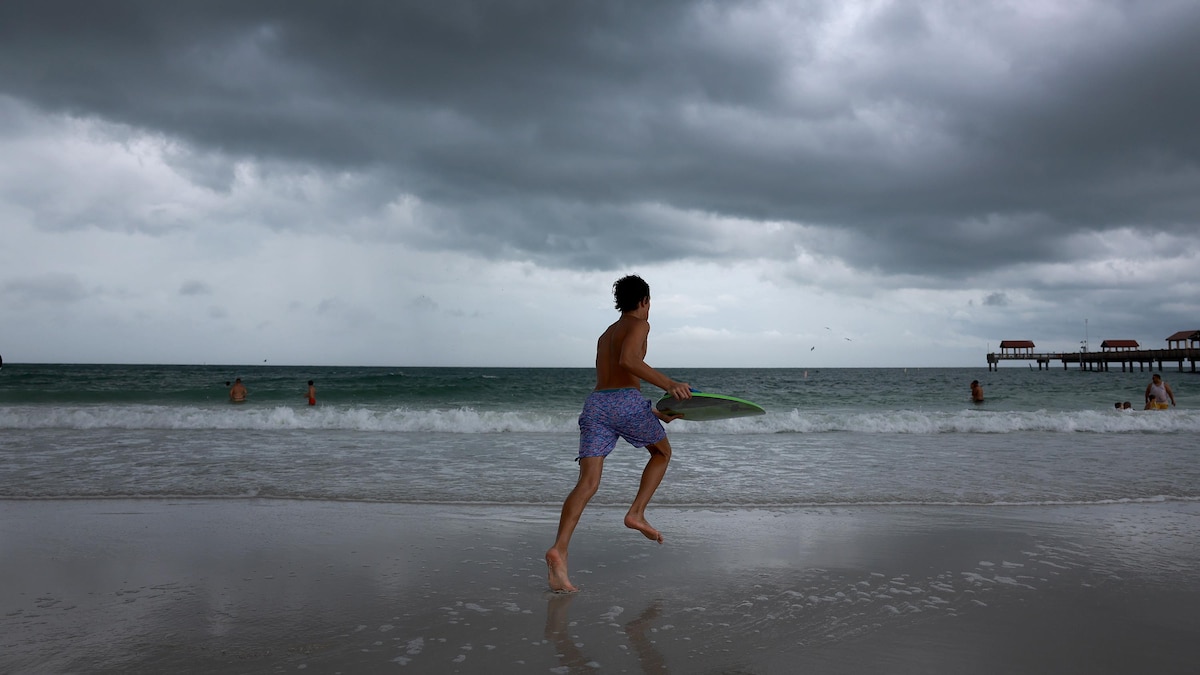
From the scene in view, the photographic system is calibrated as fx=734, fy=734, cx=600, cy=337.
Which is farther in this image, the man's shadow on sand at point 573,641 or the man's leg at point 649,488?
the man's leg at point 649,488

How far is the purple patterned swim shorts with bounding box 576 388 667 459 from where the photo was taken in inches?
176

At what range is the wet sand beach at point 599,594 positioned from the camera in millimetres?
3346

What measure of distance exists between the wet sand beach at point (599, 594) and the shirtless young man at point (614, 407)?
0.44 meters

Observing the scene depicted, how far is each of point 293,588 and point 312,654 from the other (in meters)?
1.18

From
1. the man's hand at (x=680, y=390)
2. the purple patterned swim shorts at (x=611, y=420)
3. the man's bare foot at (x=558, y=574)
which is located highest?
the man's hand at (x=680, y=390)

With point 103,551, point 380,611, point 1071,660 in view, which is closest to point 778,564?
point 1071,660

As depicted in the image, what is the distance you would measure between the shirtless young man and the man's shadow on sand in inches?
11.3

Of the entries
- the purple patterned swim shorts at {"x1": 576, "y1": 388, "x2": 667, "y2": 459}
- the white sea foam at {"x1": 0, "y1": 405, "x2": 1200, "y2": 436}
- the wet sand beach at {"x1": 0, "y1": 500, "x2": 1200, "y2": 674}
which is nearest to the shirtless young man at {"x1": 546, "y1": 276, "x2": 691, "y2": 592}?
the purple patterned swim shorts at {"x1": 576, "y1": 388, "x2": 667, "y2": 459}

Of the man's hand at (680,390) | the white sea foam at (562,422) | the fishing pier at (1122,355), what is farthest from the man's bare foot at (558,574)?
the fishing pier at (1122,355)

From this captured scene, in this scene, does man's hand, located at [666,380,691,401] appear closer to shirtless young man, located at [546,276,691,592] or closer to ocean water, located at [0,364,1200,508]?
shirtless young man, located at [546,276,691,592]

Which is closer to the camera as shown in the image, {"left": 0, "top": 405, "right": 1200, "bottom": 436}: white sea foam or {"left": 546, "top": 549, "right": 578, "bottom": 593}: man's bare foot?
{"left": 546, "top": 549, "right": 578, "bottom": 593}: man's bare foot

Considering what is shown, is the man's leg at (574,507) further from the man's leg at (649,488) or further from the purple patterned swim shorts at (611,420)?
the man's leg at (649,488)

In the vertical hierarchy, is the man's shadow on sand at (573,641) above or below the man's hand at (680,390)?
below

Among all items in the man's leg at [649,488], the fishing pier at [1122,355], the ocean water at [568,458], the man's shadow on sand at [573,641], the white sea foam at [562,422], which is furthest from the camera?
the fishing pier at [1122,355]
